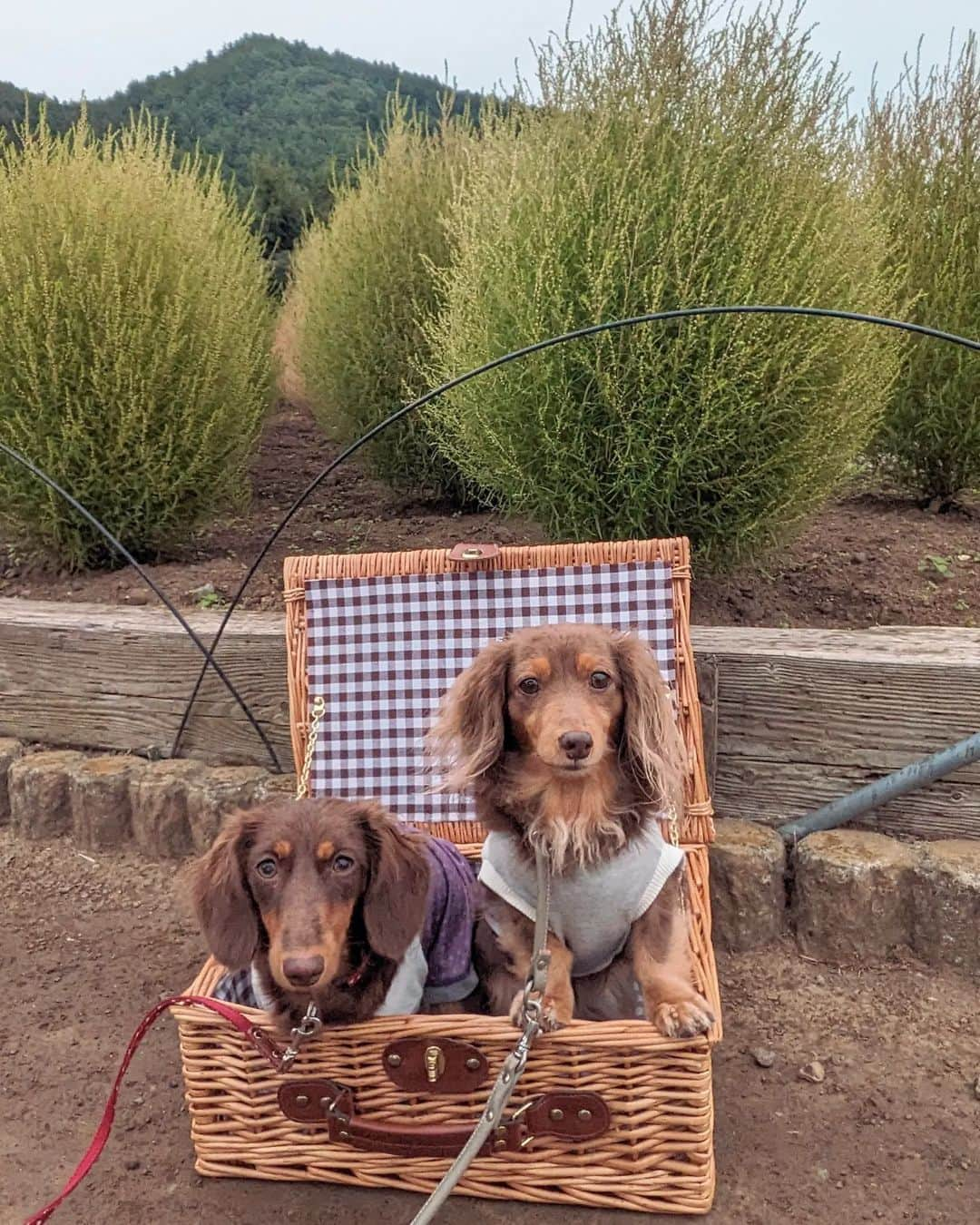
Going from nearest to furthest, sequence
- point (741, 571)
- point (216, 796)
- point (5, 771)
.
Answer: point (216, 796) → point (5, 771) → point (741, 571)

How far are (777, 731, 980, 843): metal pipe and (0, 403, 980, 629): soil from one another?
2.75ft

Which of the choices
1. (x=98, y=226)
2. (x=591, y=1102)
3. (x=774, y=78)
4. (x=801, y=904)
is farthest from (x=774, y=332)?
(x=98, y=226)

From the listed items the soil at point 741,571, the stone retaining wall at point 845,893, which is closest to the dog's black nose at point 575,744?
the stone retaining wall at point 845,893

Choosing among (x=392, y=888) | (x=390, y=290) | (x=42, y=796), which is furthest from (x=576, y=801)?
(x=390, y=290)

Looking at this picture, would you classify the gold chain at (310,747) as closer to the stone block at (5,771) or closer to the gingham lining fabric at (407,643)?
the gingham lining fabric at (407,643)

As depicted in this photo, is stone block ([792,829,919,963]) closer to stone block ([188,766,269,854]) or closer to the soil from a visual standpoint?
the soil

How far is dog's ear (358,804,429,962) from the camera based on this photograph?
165cm

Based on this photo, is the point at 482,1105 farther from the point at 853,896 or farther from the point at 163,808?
the point at 163,808

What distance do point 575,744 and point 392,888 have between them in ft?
1.32

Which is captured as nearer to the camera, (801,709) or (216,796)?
(801,709)

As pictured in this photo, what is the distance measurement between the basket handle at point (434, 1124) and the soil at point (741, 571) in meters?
1.84

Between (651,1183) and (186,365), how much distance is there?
134 inches

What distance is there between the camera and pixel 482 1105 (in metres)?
1.72

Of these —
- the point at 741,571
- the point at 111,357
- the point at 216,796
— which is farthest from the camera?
the point at 111,357
